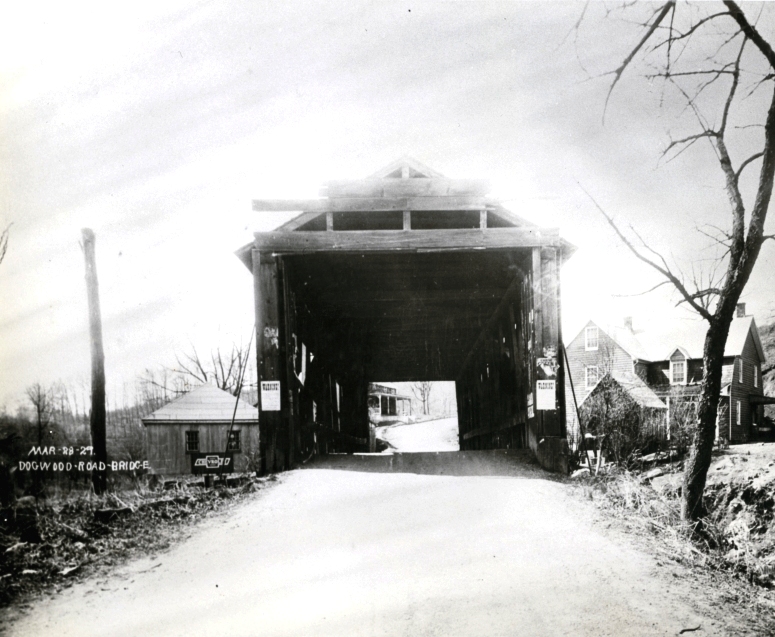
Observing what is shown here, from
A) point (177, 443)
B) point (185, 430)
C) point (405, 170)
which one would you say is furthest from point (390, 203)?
point (177, 443)

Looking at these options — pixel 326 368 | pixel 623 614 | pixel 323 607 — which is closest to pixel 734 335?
pixel 623 614

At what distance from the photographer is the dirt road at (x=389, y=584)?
3.84m

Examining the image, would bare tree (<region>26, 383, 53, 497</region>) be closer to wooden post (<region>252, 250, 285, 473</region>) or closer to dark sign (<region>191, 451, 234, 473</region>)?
dark sign (<region>191, 451, 234, 473</region>)

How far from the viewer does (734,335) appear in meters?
5.94

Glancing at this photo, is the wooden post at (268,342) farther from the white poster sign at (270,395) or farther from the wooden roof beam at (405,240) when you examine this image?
the wooden roof beam at (405,240)

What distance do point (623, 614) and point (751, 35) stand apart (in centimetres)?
512

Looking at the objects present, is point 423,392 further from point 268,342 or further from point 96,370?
point 96,370

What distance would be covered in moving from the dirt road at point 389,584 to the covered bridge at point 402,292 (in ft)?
8.84

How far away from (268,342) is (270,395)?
728mm

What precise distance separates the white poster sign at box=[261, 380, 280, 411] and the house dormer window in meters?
5.16

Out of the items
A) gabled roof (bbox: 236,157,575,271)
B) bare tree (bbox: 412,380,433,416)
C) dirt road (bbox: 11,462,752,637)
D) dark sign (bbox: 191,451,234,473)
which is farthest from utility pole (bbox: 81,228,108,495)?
bare tree (bbox: 412,380,433,416)

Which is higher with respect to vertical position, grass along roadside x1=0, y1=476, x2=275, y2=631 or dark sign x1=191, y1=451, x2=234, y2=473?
dark sign x1=191, y1=451, x2=234, y2=473

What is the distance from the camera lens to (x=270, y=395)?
777 cm

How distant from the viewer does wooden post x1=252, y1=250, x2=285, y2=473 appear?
7.75m
